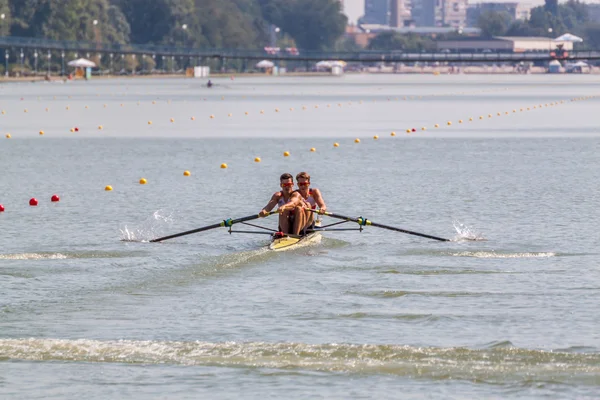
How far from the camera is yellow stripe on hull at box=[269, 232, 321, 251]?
966 inches

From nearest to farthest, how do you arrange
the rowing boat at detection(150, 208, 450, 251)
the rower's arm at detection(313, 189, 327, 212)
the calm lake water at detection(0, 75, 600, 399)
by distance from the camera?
the calm lake water at detection(0, 75, 600, 399)
the rowing boat at detection(150, 208, 450, 251)
the rower's arm at detection(313, 189, 327, 212)

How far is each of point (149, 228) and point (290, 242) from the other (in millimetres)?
4457

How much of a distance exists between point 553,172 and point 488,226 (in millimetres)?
13937

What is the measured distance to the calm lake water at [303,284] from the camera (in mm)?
15922

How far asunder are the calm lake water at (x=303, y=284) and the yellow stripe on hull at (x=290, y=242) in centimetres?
27

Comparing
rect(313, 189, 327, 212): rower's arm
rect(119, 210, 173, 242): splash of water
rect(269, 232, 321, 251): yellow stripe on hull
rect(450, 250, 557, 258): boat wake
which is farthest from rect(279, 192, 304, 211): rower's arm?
rect(119, 210, 173, 242): splash of water

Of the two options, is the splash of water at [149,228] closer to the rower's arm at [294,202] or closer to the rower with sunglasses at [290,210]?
the rower with sunglasses at [290,210]

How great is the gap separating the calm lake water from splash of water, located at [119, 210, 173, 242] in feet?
0.30

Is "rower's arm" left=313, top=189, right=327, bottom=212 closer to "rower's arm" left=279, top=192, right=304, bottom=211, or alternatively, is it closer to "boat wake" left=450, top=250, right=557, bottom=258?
"rower's arm" left=279, top=192, right=304, bottom=211

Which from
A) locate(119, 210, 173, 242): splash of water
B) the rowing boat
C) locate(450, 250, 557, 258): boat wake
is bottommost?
locate(119, 210, 173, 242): splash of water

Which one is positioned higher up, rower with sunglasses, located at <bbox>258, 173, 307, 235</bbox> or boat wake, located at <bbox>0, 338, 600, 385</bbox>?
rower with sunglasses, located at <bbox>258, 173, 307, 235</bbox>

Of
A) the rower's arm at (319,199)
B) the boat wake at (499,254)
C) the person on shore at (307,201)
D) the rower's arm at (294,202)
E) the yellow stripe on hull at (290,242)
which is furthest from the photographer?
the rower's arm at (319,199)

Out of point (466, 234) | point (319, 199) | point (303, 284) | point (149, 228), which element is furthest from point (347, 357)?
point (149, 228)

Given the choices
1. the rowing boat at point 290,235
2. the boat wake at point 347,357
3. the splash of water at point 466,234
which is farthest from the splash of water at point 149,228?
the boat wake at point 347,357
